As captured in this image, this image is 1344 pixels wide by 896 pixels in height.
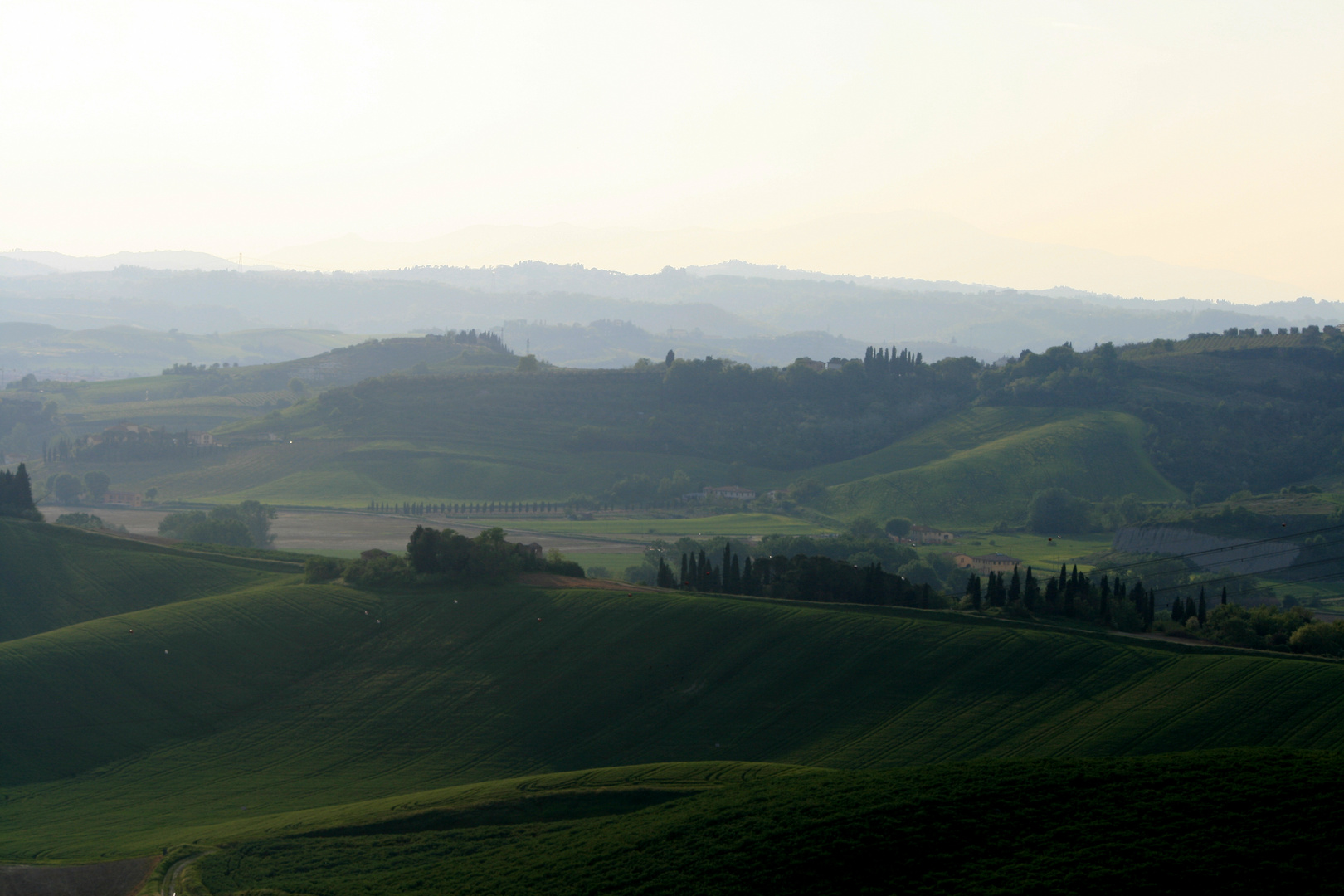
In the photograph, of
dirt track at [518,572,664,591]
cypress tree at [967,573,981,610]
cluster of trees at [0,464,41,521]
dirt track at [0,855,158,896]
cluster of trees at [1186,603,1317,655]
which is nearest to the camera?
dirt track at [0,855,158,896]

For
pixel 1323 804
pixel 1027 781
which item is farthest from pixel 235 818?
pixel 1323 804

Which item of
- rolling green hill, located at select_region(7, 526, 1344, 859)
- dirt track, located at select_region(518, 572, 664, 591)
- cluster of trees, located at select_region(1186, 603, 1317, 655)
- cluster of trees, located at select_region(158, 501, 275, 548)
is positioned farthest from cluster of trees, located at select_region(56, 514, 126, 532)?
cluster of trees, located at select_region(1186, 603, 1317, 655)

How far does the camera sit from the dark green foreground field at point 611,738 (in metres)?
45.7

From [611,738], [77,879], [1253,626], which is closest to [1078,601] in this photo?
[1253,626]

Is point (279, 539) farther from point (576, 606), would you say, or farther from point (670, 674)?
point (670, 674)

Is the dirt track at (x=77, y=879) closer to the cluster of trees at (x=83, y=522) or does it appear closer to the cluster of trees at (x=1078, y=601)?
the cluster of trees at (x=1078, y=601)

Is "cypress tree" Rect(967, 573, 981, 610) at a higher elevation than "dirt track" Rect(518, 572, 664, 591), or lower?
higher

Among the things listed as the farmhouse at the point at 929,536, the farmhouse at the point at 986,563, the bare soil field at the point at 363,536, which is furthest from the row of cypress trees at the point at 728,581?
the farmhouse at the point at 929,536

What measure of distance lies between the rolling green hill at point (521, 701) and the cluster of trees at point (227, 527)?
212ft

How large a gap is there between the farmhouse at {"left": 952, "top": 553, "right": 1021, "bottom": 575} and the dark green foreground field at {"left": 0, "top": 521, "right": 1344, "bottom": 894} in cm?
7377

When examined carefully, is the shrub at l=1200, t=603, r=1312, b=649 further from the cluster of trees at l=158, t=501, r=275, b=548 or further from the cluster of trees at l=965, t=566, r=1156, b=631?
the cluster of trees at l=158, t=501, r=275, b=548

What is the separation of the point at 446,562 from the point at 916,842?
63.8 metres

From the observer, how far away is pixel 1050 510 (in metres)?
197

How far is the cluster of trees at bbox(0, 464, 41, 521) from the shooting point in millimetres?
126625
